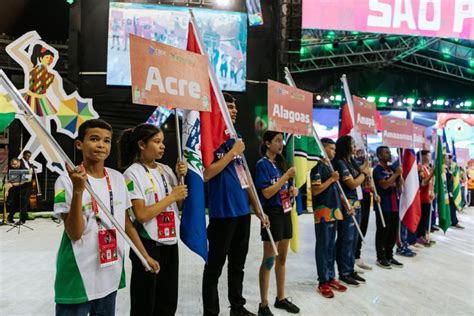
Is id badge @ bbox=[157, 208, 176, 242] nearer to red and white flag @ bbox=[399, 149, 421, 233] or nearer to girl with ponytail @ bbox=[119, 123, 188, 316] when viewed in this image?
girl with ponytail @ bbox=[119, 123, 188, 316]

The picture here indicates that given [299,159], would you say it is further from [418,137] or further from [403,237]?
[418,137]

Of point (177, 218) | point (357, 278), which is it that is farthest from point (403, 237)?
point (177, 218)

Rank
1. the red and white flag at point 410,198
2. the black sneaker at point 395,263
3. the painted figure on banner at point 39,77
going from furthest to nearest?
the red and white flag at point 410,198 → the black sneaker at point 395,263 → the painted figure on banner at point 39,77

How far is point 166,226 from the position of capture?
6.01 ft

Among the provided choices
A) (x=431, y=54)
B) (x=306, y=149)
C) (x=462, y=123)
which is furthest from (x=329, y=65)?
(x=306, y=149)

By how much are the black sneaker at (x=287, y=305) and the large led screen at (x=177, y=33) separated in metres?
5.71

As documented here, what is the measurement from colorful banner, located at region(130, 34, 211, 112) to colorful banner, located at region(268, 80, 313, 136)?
25.1 inches

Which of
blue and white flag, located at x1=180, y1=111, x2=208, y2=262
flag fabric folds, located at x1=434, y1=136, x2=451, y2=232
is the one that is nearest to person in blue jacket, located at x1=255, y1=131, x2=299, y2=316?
blue and white flag, located at x1=180, y1=111, x2=208, y2=262

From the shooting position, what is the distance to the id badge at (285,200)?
2.62 meters

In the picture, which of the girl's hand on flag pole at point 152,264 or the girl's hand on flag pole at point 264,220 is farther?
the girl's hand on flag pole at point 264,220

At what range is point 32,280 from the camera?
3320mm

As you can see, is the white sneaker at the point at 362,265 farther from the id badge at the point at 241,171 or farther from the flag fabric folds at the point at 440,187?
the id badge at the point at 241,171

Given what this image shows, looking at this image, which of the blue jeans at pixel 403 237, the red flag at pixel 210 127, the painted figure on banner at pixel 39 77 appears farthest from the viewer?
the blue jeans at pixel 403 237

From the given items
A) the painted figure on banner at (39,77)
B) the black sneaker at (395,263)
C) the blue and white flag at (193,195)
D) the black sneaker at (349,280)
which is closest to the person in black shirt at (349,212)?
the black sneaker at (349,280)
